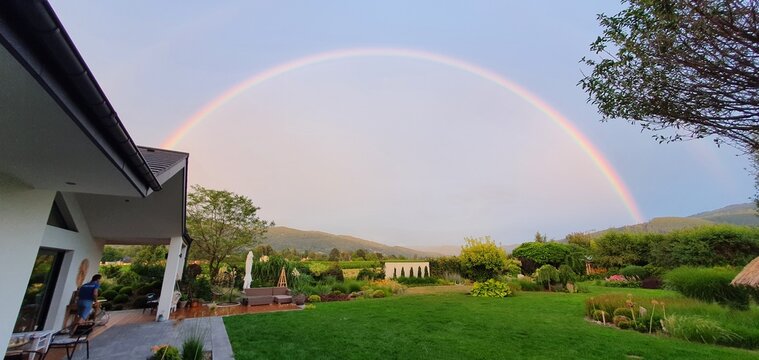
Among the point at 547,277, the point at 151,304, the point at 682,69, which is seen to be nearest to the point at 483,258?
the point at 547,277

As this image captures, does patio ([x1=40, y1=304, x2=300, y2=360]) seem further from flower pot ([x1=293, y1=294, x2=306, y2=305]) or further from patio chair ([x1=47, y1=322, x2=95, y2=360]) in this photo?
flower pot ([x1=293, y1=294, x2=306, y2=305])

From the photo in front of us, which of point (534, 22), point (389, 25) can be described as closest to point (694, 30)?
point (534, 22)

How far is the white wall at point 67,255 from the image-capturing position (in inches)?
283

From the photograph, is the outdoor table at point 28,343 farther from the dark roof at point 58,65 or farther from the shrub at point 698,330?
the shrub at point 698,330

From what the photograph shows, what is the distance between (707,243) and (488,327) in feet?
61.6

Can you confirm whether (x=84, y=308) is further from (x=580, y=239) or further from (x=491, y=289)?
(x=580, y=239)

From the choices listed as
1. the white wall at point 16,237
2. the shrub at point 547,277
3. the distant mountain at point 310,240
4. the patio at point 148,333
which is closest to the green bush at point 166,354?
the patio at point 148,333

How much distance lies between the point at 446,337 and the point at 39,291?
8.89 metres

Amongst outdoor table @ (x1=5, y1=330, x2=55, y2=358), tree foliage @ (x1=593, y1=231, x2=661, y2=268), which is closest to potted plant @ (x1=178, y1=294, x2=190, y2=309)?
outdoor table @ (x1=5, y1=330, x2=55, y2=358)

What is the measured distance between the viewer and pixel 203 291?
44.5ft

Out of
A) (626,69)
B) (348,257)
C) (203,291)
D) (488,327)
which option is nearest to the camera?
(626,69)

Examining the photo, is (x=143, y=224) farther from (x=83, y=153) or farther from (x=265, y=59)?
(x=265, y=59)

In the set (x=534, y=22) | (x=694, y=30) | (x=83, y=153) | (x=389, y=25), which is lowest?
(x=83, y=153)

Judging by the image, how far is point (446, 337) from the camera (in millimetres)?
7281
